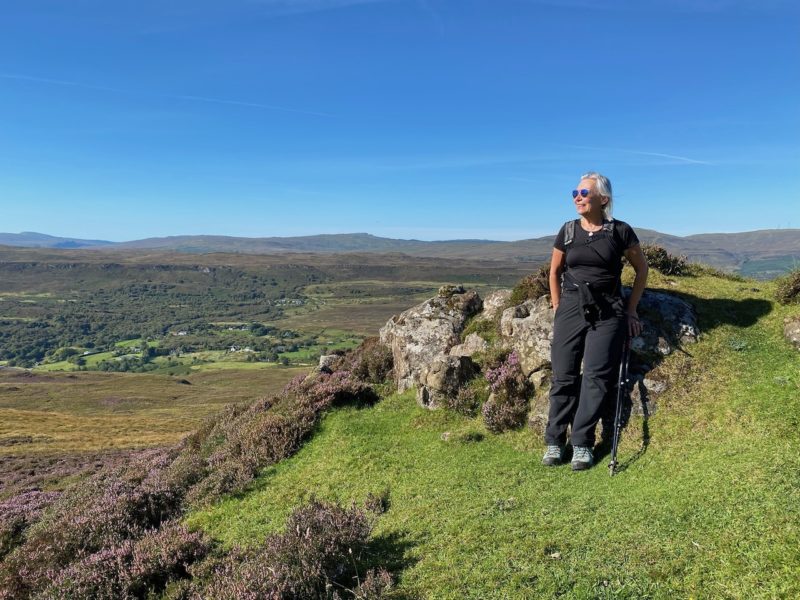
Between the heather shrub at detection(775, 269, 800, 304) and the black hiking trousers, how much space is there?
5947 millimetres

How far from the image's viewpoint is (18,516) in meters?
13.6

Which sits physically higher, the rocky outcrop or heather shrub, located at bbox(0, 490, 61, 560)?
the rocky outcrop

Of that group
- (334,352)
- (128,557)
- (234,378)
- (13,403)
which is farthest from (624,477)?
(234,378)

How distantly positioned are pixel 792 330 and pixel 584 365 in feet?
17.0

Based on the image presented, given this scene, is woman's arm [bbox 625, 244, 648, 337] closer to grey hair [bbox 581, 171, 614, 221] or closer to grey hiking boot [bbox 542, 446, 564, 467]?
grey hair [bbox 581, 171, 614, 221]

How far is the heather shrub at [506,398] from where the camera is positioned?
10.2 meters

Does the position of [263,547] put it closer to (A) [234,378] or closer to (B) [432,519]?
(B) [432,519]

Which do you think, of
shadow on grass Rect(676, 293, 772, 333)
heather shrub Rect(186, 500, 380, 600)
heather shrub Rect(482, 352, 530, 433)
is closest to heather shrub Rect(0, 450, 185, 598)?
heather shrub Rect(186, 500, 380, 600)

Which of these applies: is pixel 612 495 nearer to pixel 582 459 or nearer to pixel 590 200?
pixel 582 459

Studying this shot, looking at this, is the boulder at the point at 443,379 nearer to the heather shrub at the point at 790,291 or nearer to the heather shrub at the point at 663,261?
the heather shrub at the point at 663,261

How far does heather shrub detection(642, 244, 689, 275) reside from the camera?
49.0 ft

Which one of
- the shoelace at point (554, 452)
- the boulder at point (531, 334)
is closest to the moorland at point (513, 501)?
the shoelace at point (554, 452)

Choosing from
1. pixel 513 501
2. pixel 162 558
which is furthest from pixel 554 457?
pixel 162 558

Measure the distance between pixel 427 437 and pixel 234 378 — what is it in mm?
165888
